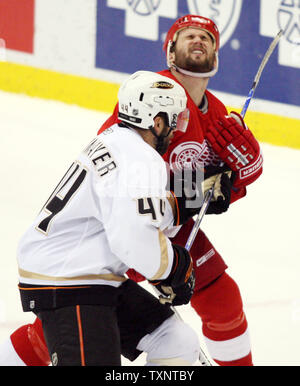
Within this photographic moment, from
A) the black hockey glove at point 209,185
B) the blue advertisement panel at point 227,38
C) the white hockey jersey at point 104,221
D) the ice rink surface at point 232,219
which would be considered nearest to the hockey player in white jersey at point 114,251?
the white hockey jersey at point 104,221

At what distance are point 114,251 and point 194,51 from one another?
39.0 inches

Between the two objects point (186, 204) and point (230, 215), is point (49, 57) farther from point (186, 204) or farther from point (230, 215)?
point (186, 204)

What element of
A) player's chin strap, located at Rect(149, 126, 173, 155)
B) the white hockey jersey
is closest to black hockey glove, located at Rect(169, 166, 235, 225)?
player's chin strap, located at Rect(149, 126, 173, 155)

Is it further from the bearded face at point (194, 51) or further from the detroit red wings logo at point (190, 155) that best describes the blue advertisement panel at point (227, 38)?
the detroit red wings logo at point (190, 155)

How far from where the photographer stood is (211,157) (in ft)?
9.78

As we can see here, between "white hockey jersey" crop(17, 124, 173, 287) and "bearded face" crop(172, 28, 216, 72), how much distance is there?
2.23ft

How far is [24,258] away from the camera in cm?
229

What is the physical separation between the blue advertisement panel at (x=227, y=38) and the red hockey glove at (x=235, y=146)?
105 inches

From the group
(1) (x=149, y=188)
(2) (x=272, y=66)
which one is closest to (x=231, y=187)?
(1) (x=149, y=188)

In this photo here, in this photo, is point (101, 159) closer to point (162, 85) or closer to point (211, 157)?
point (162, 85)

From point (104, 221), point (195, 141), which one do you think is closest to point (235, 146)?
point (195, 141)

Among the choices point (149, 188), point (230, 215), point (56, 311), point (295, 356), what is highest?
point (149, 188)

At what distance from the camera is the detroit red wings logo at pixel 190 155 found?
2867mm

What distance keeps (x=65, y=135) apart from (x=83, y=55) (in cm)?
67
